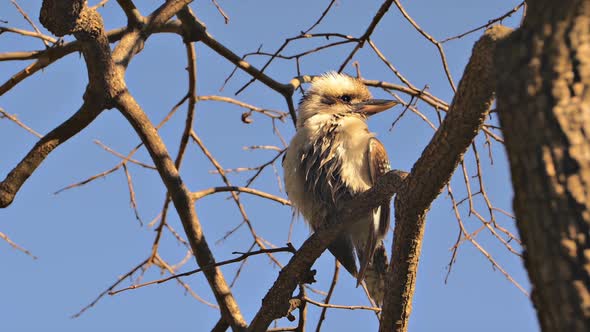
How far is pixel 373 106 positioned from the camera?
4.79 metres

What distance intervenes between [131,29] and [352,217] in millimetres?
1559

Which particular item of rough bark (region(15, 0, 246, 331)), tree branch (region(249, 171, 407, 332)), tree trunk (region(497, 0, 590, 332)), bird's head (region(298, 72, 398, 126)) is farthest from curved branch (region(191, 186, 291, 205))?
tree trunk (region(497, 0, 590, 332))

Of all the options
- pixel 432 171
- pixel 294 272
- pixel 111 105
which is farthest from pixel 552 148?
pixel 111 105

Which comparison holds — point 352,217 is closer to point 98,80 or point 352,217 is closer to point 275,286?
point 275,286

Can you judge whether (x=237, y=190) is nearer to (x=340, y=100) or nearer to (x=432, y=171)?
(x=340, y=100)

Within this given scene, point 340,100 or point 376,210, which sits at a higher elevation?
point 340,100

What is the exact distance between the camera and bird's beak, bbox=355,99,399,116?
478cm

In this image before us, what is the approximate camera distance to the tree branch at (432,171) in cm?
217

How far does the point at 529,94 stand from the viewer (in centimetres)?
140

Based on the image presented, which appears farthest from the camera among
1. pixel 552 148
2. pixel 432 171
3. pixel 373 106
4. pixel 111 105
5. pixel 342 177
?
pixel 373 106

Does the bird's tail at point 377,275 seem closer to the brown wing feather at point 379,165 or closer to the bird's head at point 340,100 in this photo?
the brown wing feather at point 379,165

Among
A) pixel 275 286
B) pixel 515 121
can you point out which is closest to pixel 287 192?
pixel 275 286

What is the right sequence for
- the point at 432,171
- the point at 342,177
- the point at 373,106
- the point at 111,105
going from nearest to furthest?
the point at 432,171, the point at 111,105, the point at 342,177, the point at 373,106

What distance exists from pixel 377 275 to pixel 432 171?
186cm
